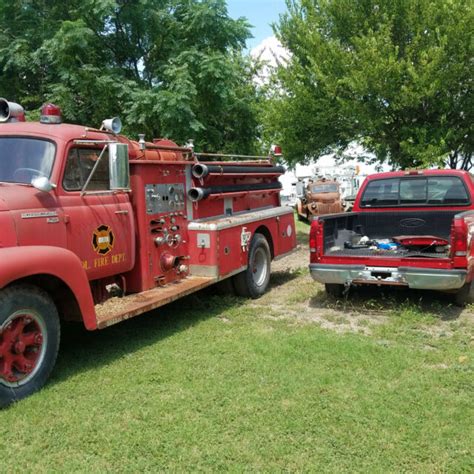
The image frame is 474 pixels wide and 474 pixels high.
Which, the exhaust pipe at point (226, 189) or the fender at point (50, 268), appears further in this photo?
the exhaust pipe at point (226, 189)

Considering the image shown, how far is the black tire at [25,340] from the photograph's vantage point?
13.5 feet

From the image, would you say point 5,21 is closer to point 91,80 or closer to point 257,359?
point 91,80

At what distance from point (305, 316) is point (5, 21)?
31.0 feet

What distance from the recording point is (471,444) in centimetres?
356

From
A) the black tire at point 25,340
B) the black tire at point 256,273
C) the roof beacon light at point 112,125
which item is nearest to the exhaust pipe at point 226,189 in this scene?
the black tire at point 256,273

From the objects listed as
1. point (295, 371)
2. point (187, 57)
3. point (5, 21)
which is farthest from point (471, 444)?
point (5, 21)

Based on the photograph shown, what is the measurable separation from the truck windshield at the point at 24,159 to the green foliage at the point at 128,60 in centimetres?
572

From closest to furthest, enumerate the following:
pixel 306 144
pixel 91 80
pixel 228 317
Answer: pixel 228 317, pixel 91 80, pixel 306 144

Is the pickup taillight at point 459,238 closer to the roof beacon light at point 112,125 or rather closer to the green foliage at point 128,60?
the roof beacon light at point 112,125

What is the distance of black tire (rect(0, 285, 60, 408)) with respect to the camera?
4.11 m

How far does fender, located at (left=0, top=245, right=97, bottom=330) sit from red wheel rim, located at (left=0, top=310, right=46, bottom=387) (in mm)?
342

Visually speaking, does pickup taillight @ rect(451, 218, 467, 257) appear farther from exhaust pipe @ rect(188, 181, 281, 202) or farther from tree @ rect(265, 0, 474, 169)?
tree @ rect(265, 0, 474, 169)

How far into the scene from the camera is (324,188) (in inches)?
862

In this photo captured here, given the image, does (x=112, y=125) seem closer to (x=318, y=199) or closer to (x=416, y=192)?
(x=416, y=192)
